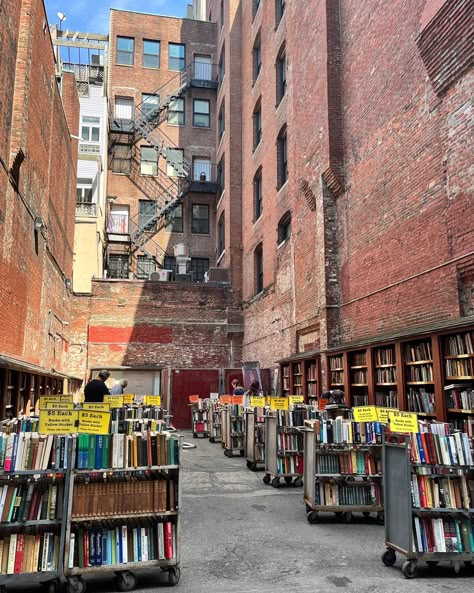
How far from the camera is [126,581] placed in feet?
16.4

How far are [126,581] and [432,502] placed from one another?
10.2ft

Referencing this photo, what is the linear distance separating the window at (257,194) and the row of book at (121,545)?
841 inches

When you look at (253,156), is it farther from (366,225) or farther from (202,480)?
(202,480)

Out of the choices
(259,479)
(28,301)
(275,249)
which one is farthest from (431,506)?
(275,249)

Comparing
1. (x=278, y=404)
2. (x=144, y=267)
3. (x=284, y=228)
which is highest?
(x=144, y=267)

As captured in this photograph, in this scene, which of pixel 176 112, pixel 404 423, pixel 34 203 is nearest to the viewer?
pixel 404 423

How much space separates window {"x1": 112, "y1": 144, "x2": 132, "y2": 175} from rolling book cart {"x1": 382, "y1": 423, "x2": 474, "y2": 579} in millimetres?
30881

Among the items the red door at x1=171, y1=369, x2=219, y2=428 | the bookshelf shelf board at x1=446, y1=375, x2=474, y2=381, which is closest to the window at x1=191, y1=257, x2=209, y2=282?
the red door at x1=171, y1=369, x2=219, y2=428

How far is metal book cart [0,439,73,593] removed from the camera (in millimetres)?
4715

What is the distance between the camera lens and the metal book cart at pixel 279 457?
988cm

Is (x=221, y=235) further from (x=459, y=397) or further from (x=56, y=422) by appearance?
(x=56, y=422)

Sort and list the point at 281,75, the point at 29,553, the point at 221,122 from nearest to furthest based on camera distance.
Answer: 1. the point at 29,553
2. the point at 281,75
3. the point at 221,122

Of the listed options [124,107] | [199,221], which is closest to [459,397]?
[199,221]

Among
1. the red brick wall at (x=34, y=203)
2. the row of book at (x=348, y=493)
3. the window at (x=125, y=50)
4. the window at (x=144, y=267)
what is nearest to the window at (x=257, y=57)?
the red brick wall at (x=34, y=203)
